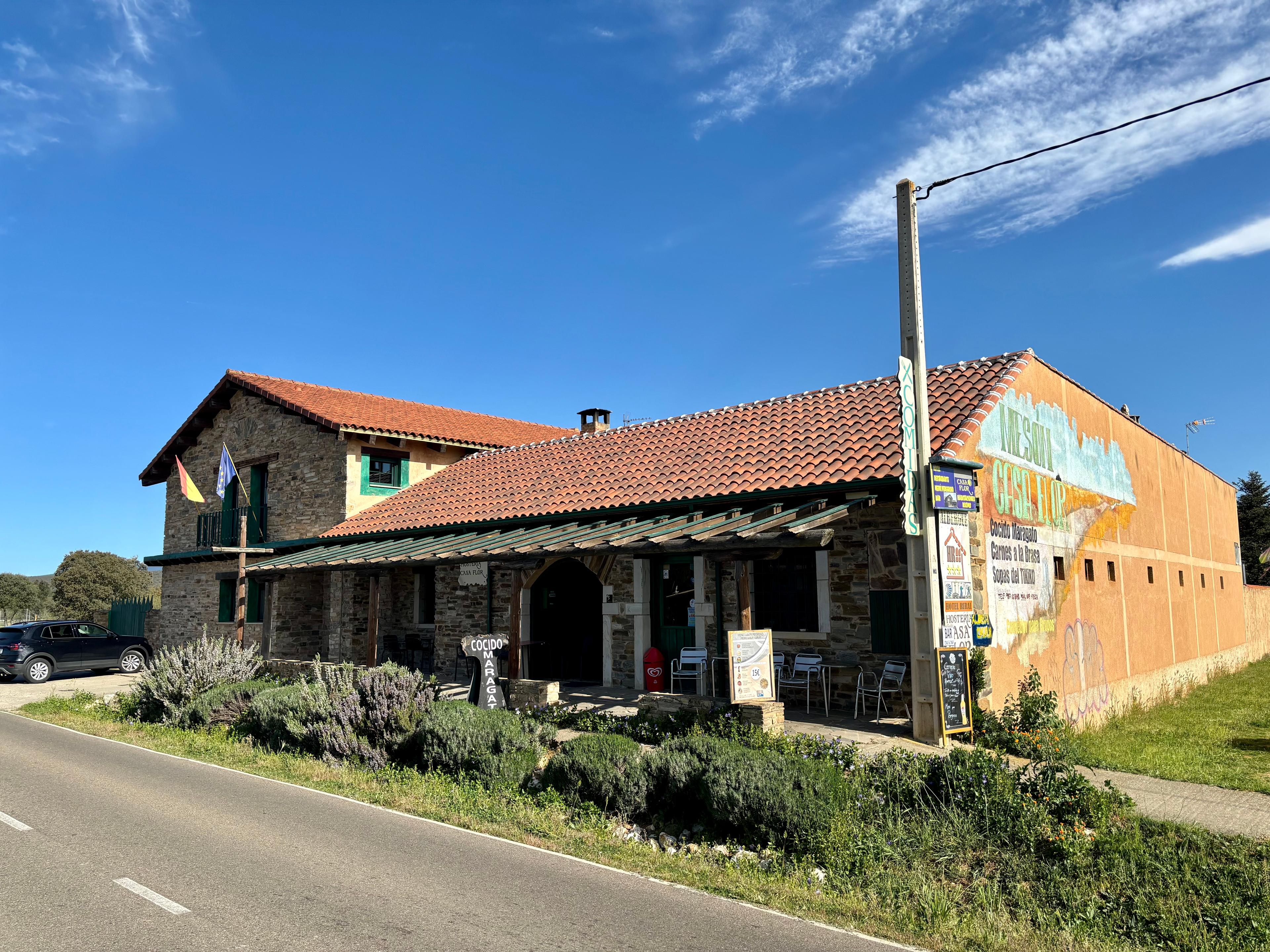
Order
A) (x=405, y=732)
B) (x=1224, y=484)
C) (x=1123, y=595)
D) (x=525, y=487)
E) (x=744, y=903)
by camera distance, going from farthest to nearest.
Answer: (x=1224, y=484), (x=525, y=487), (x=1123, y=595), (x=405, y=732), (x=744, y=903)

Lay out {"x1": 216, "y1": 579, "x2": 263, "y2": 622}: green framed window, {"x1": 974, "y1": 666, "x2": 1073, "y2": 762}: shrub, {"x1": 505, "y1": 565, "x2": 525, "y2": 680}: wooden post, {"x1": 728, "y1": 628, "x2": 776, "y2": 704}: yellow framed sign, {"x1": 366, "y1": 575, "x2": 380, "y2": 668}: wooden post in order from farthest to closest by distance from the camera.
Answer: {"x1": 216, "y1": 579, "x2": 263, "y2": 622}: green framed window, {"x1": 366, "y1": 575, "x2": 380, "y2": 668}: wooden post, {"x1": 505, "y1": 565, "x2": 525, "y2": 680}: wooden post, {"x1": 728, "y1": 628, "x2": 776, "y2": 704}: yellow framed sign, {"x1": 974, "y1": 666, "x2": 1073, "y2": 762}: shrub

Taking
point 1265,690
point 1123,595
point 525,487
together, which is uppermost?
point 525,487

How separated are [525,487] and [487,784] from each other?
31.9 feet

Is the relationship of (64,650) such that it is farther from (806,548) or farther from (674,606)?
(806,548)

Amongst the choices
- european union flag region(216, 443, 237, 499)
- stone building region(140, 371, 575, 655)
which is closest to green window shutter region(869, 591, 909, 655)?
stone building region(140, 371, 575, 655)

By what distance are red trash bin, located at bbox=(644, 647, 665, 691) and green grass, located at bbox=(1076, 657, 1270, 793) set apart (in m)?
5.70

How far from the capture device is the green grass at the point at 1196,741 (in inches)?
358

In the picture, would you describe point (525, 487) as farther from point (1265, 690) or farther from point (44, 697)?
point (1265, 690)

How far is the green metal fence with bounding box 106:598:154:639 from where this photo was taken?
27969mm

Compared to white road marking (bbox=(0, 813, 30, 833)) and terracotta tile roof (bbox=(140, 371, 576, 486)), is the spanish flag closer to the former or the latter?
terracotta tile roof (bbox=(140, 371, 576, 486))

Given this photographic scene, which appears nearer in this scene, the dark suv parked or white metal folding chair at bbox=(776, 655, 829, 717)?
white metal folding chair at bbox=(776, 655, 829, 717)

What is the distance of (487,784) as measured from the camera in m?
8.74

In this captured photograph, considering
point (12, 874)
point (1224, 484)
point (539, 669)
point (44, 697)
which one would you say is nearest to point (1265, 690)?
point (1224, 484)

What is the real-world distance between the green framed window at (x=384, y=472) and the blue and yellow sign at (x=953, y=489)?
15956mm
